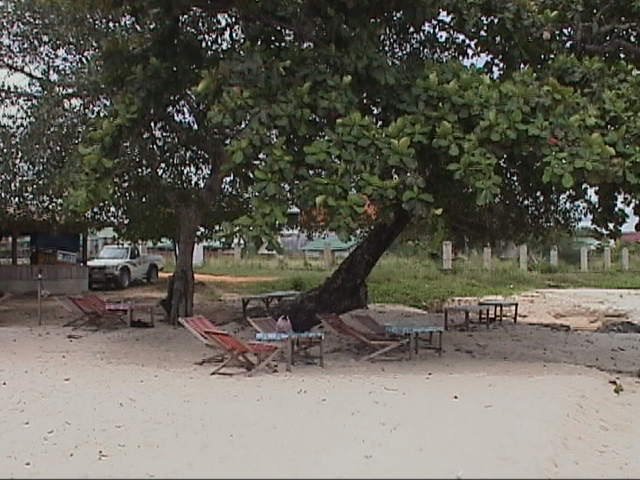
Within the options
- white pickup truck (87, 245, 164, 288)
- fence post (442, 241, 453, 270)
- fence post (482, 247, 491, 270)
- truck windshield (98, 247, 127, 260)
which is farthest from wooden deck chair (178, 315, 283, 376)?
fence post (482, 247, 491, 270)

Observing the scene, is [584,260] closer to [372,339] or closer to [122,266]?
[122,266]

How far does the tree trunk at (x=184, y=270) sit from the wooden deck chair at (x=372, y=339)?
3860mm

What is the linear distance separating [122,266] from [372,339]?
18.8 metres

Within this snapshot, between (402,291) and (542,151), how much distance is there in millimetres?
16666

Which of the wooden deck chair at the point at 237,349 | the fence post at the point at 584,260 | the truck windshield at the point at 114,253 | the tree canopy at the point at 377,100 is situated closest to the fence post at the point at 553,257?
the fence post at the point at 584,260

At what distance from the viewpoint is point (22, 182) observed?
48.2 feet

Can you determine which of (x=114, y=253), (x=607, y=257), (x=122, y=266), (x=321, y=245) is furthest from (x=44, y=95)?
(x=607, y=257)

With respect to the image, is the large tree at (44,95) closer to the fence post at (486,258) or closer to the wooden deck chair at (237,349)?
the wooden deck chair at (237,349)

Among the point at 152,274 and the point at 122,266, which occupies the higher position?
the point at 122,266

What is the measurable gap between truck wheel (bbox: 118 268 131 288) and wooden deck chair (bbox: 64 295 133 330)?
1313 cm

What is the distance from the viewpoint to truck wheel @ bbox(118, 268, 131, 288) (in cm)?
2876

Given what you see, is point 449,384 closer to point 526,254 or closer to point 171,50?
point 171,50

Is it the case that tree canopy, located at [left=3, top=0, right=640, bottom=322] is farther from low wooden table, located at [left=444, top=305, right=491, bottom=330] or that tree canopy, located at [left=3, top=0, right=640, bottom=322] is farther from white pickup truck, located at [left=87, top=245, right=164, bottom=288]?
white pickup truck, located at [left=87, top=245, right=164, bottom=288]

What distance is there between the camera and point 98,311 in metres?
15.2
